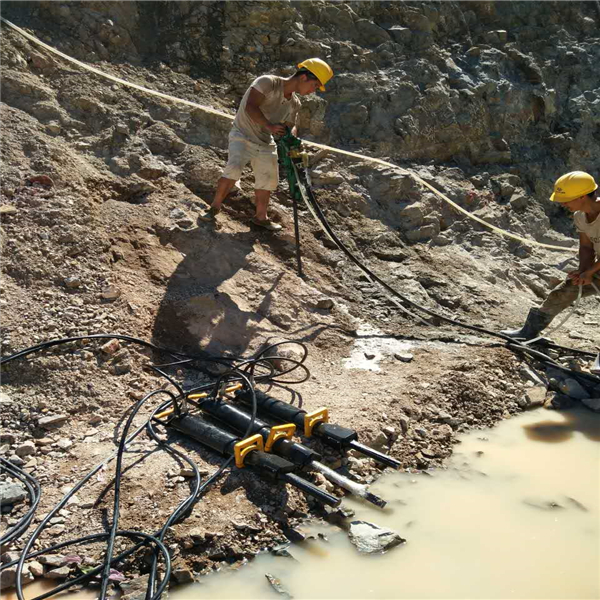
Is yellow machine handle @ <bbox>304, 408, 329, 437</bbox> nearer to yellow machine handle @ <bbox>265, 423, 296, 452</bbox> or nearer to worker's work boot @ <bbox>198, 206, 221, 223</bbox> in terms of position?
yellow machine handle @ <bbox>265, 423, 296, 452</bbox>

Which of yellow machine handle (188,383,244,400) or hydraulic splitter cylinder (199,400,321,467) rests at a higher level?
hydraulic splitter cylinder (199,400,321,467)

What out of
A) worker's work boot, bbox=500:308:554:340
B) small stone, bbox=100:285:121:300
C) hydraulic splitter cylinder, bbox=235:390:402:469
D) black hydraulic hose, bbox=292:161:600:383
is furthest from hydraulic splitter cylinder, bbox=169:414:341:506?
worker's work boot, bbox=500:308:554:340

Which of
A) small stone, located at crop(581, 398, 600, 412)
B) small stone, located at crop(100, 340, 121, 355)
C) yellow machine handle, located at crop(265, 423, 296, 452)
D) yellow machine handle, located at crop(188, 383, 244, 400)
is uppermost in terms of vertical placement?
small stone, located at crop(581, 398, 600, 412)

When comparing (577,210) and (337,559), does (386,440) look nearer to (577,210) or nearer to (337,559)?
(337,559)

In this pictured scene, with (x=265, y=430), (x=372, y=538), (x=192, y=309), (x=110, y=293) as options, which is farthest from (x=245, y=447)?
(x=110, y=293)

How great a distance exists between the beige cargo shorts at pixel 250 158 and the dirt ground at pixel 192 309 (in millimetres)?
522

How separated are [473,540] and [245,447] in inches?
50.6

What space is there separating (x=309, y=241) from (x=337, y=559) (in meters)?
3.48

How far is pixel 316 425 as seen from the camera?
3592 mm

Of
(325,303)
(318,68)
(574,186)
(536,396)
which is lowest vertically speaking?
(325,303)

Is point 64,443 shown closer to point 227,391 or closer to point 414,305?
point 227,391

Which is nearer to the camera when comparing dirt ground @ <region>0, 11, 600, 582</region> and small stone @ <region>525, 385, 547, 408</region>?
dirt ground @ <region>0, 11, 600, 582</region>

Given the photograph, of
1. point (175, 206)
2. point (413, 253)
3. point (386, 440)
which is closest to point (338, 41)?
point (413, 253)

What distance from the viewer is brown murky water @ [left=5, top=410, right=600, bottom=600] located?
280 cm
